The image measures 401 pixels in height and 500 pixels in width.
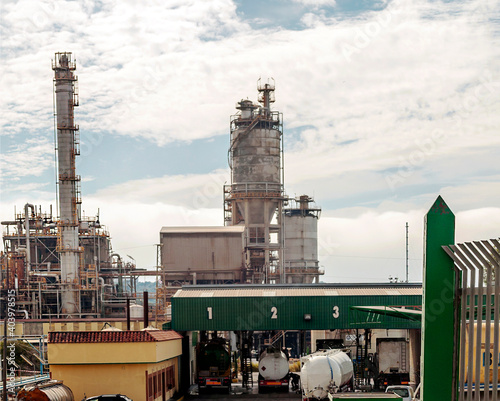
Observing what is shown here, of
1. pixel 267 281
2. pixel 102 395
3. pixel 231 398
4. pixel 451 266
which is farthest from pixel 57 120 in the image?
pixel 451 266

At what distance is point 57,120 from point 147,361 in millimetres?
43886

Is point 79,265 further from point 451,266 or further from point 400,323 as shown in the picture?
point 451,266

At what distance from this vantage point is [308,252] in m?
94.9

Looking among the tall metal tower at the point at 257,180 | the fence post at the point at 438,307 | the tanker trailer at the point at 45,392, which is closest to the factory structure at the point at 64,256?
the tall metal tower at the point at 257,180

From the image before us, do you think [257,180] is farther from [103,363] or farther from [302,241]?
[103,363]

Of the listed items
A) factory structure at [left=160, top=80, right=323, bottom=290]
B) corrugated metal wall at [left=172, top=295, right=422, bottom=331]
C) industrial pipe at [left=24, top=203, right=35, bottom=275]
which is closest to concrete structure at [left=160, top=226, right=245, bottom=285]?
factory structure at [left=160, top=80, right=323, bottom=290]

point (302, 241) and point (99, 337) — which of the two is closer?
point (99, 337)

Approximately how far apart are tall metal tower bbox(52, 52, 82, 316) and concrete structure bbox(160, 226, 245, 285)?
957 cm

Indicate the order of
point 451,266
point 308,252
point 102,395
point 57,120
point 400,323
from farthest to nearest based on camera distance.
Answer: point 308,252 → point 57,120 → point 400,323 → point 102,395 → point 451,266

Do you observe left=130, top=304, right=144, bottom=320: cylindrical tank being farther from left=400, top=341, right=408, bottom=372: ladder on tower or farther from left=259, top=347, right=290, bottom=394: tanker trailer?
left=400, top=341, right=408, bottom=372: ladder on tower

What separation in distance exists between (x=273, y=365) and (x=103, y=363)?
36.4 feet

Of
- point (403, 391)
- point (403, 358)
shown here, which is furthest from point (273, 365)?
point (403, 391)

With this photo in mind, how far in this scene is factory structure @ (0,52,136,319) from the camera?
68.6m

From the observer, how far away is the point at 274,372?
37.2 meters
